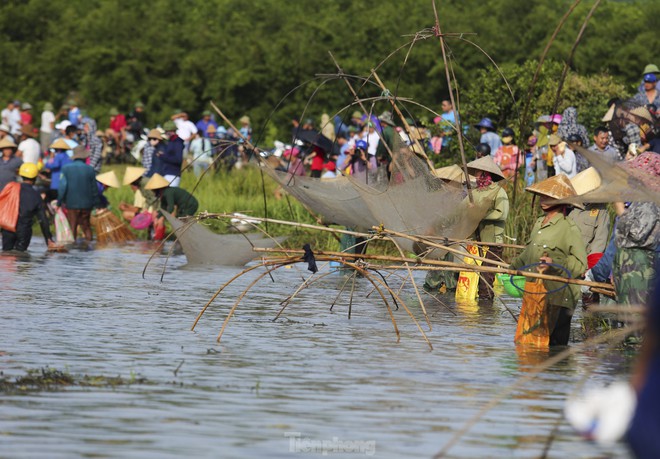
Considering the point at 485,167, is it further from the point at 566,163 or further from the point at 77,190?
the point at 77,190

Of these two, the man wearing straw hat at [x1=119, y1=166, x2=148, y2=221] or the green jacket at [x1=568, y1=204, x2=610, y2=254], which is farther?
the man wearing straw hat at [x1=119, y1=166, x2=148, y2=221]

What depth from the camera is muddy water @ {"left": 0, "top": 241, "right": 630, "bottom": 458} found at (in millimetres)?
6727

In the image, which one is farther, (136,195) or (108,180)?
(108,180)

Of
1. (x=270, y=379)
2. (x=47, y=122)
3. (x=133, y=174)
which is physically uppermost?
(x=47, y=122)

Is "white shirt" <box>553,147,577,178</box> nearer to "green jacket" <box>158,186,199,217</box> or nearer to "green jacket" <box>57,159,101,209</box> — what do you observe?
"green jacket" <box>158,186,199,217</box>

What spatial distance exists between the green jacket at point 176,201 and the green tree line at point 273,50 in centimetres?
1456

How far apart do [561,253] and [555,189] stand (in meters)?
0.45

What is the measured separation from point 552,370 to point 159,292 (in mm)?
5763

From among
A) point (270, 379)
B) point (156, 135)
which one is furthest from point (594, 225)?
point (156, 135)

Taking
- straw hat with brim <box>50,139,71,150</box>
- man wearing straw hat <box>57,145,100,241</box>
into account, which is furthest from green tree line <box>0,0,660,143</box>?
man wearing straw hat <box>57,145,100,241</box>

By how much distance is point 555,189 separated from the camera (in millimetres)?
10141

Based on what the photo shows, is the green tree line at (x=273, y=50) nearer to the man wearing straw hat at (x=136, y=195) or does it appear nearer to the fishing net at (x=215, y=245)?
the man wearing straw hat at (x=136, y=195)

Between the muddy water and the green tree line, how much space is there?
22.0 m

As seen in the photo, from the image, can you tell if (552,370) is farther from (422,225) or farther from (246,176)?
(246,176)
